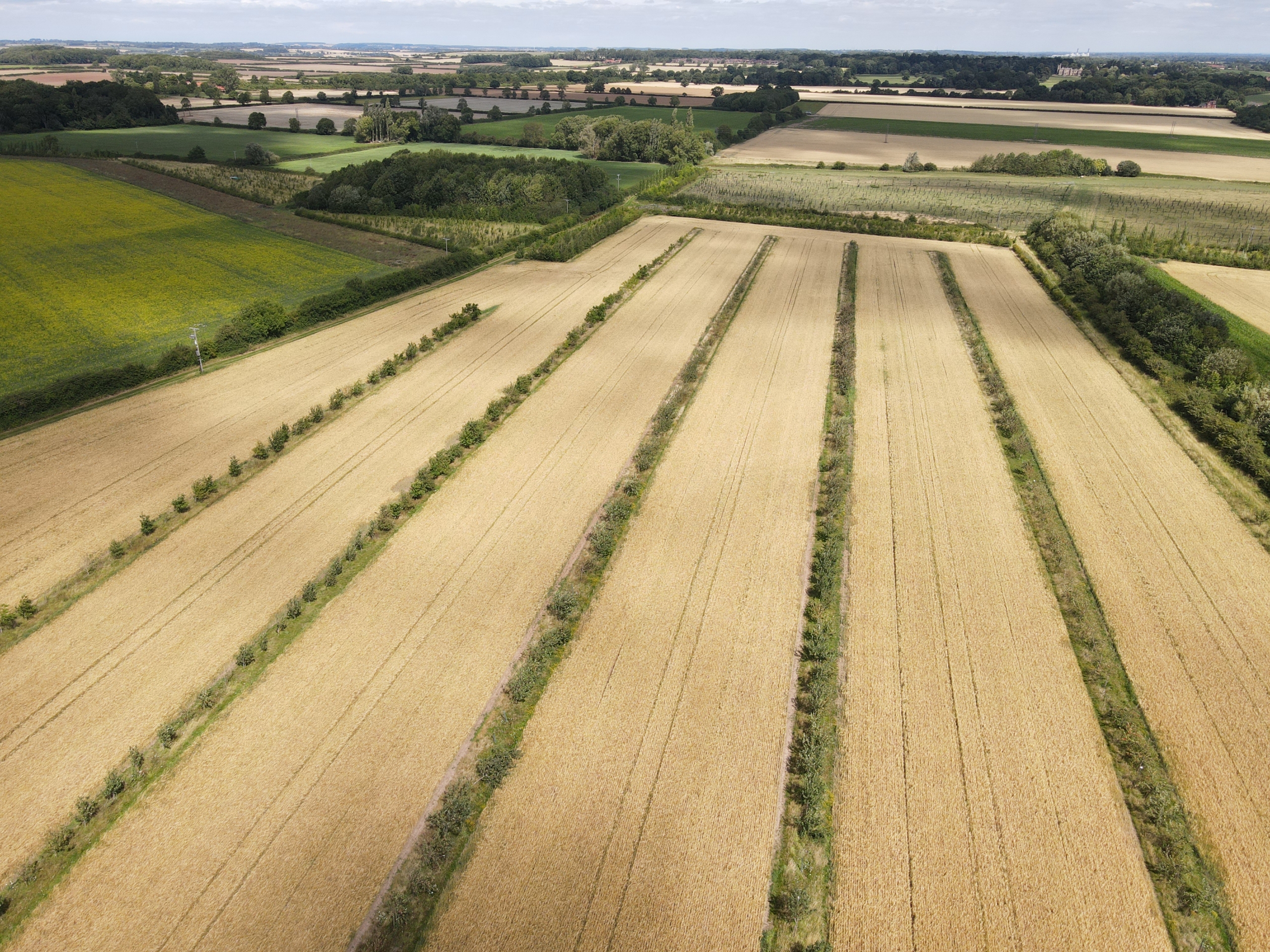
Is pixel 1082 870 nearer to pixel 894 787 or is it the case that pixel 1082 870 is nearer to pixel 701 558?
pixel 894 787

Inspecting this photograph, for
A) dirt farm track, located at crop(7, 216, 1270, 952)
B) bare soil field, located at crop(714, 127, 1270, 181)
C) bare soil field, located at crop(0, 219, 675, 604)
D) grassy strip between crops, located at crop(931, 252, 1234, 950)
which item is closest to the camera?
grassy strip between crops, located at crop(931, 252, 1234, 950)

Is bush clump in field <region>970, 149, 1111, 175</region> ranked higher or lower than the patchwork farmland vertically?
higher

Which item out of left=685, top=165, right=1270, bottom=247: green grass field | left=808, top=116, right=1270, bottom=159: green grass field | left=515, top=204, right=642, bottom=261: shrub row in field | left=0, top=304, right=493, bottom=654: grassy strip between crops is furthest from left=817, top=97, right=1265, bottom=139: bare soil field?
left=0, top=304, right=493, bottom=654: grassy strip between crops

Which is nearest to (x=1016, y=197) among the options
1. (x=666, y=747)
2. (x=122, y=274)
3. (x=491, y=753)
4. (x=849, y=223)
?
(x=849, y=223)

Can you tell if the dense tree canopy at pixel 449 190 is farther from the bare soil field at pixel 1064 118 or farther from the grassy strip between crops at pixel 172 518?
the bare soil field at pixel 1064 118

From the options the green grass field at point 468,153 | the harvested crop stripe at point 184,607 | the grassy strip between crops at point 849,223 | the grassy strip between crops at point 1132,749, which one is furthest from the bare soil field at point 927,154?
the grassy strip between crops at point 1132,749

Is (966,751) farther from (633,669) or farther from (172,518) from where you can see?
(172,518)

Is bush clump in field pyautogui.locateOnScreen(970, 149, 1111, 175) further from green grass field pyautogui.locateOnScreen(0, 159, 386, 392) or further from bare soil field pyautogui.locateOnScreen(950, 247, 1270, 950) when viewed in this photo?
green grass field pyautogui.locateOnScreen(0, 159, 386, 392)

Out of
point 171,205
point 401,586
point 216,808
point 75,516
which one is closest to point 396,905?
point 216,808
